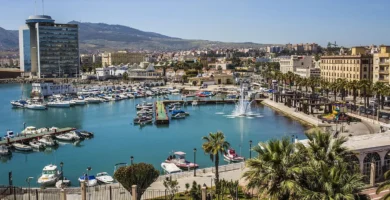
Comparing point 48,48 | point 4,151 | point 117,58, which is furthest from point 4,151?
point 117,58

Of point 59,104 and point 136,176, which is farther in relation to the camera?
point 59,104

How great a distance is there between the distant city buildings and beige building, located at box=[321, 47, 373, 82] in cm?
8206

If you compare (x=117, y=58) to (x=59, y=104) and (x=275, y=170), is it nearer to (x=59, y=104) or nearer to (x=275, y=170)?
(x=59, y=104)

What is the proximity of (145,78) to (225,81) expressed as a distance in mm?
25959

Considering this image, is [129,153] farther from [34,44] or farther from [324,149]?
[34,44]

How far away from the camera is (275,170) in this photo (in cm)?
1179

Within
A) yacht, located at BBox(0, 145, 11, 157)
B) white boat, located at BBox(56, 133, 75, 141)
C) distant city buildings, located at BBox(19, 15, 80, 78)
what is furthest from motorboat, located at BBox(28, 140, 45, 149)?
distant city buildings, located at BBox(19, 15, 80, 78)

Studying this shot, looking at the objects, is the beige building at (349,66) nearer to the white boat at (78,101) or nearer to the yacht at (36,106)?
the white boat at (78,101)

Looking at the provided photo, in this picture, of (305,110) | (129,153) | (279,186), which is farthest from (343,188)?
(305,110)

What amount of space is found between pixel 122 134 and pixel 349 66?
35.2m

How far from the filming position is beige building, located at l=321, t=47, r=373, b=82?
58781 mm

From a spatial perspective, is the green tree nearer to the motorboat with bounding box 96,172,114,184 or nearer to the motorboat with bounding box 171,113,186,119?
the motorboat with bounding box 96,172,114,184

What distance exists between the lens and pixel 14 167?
2977cm

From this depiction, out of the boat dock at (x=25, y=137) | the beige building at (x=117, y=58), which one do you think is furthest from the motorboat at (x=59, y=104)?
the beige building at (x=117, y=58)
